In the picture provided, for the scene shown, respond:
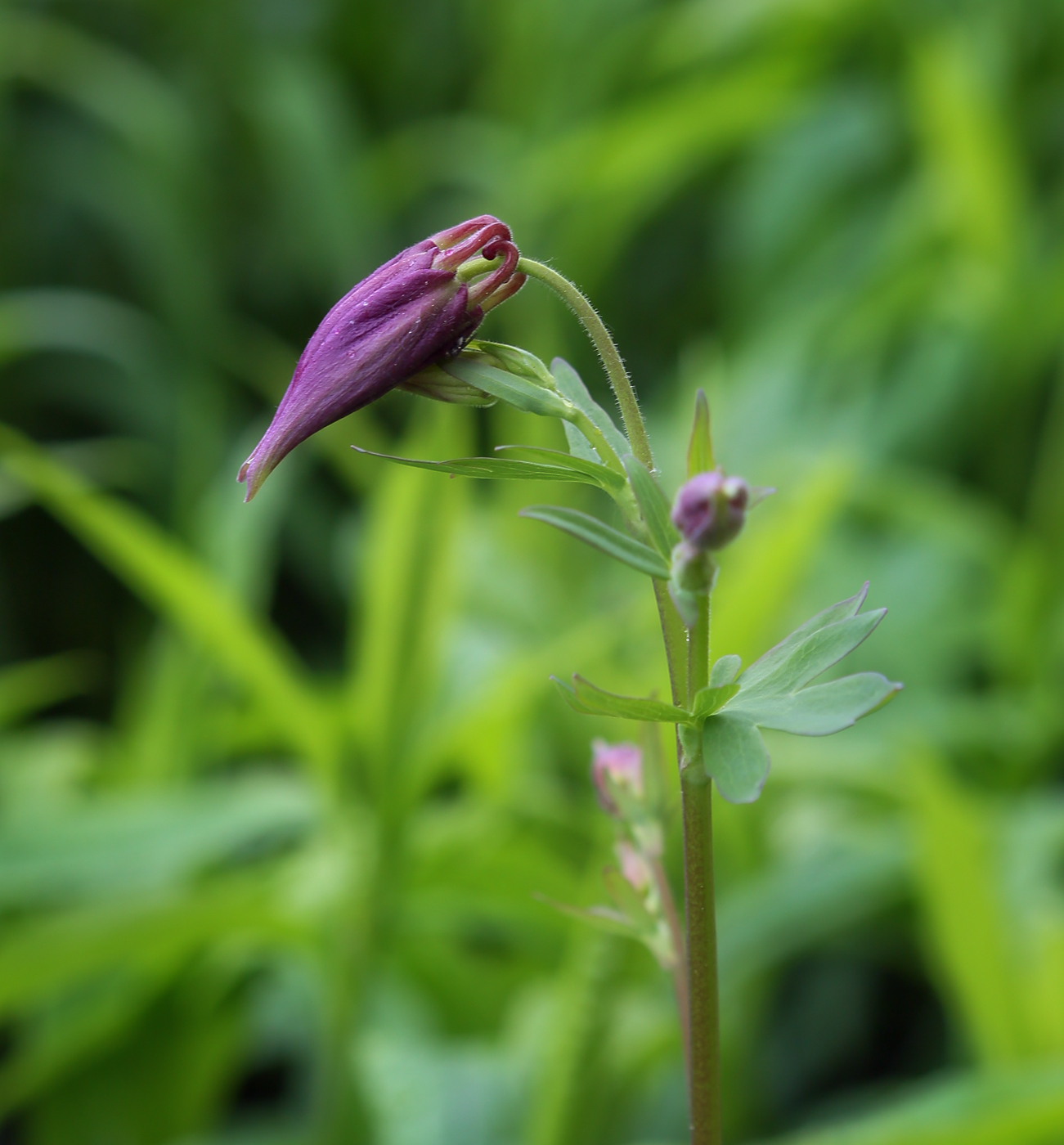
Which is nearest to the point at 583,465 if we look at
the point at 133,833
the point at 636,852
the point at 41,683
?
the point at 636,852

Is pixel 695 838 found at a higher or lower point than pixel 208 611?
lower

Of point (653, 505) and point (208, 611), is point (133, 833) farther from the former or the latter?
point (653, 505)

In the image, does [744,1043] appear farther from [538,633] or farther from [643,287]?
[643,287]

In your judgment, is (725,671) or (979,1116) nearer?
(725,671)

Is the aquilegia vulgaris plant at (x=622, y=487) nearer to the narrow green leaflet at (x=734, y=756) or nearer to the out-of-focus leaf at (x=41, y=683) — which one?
the narrow green leaflet at (x=734, y=756)

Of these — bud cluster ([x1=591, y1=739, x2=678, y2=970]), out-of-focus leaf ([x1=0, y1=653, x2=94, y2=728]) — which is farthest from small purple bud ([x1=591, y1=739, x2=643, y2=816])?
out-of-focus leaf ([x1=0, y1=653, x2=94, y2=728])

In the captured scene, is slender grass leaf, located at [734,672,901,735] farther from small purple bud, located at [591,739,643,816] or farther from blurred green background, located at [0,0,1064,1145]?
blurred green background, located at [0,0,1064,1145]

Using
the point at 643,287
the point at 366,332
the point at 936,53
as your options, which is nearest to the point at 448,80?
the point at 643,287
